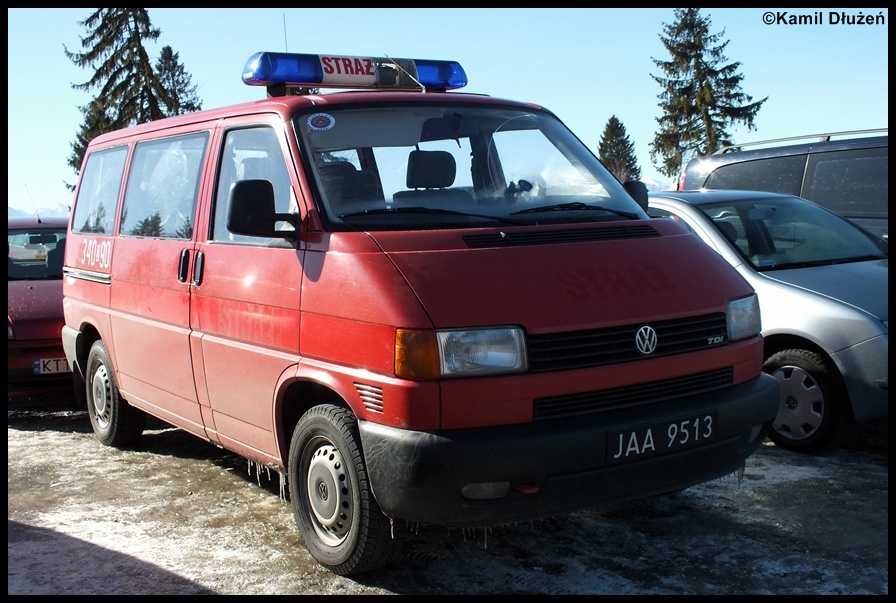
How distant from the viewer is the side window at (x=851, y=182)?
28.1 ft

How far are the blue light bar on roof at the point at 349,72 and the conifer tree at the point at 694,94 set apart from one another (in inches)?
1459

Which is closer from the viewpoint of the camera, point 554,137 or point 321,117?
point 321,117

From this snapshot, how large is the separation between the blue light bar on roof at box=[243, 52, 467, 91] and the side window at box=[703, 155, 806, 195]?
4192 mm

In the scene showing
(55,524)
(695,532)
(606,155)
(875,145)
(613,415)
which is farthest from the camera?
(606,155)

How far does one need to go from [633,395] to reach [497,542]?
1.05 metres

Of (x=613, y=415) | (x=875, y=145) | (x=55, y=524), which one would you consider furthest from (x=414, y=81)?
(x=875, y=145)

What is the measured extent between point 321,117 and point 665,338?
74.4 inches

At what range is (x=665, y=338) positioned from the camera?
13.0ft

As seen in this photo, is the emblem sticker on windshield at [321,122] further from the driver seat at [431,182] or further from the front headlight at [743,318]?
the front headlight at [743,318]

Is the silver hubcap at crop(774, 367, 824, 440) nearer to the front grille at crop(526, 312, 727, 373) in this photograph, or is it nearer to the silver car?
the silver car

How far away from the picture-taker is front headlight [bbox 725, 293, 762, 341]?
4230mm

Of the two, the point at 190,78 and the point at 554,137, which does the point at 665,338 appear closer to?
the point at 554,137

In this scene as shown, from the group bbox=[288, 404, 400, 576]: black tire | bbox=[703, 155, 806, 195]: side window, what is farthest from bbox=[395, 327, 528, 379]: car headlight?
bbox=[703, 155, 806, 195]: side window

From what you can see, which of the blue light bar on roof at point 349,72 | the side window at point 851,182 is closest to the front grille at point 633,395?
the blue light bar on roof at point 349,72
